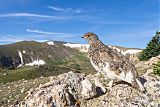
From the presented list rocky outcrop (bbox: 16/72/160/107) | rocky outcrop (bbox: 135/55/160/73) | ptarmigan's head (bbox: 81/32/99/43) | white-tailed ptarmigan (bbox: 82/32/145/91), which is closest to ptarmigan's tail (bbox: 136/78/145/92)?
white-tailed ptarmigan (bbox: 82/32/145/91)

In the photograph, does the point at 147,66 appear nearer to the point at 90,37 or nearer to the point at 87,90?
the point at 90,37

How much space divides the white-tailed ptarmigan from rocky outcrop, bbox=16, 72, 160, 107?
0.34 meters

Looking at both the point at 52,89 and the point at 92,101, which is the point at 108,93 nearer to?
the point at 92,101

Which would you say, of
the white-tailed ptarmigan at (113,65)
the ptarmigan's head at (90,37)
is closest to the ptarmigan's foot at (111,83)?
the white-tailed ptarmigan at (113,65)

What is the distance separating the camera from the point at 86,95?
1309 centimetres

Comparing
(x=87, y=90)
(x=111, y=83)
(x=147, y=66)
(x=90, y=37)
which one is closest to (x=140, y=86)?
(x=111, y=83)

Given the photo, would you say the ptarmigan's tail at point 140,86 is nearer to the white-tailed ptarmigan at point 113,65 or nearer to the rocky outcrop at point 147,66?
the white-tailed ptarmigan at point 113,65

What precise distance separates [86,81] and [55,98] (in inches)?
63.8

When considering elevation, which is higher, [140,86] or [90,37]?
[90,37]

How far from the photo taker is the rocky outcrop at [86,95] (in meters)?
12.3

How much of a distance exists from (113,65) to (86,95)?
1523 mm

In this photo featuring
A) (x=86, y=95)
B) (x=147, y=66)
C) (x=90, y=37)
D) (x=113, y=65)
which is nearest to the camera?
(x=86, y=95)

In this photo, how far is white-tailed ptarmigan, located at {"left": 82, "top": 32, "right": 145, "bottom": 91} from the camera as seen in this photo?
13141mm

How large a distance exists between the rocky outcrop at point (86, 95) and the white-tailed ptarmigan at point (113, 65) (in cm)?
34
